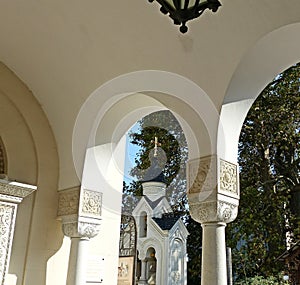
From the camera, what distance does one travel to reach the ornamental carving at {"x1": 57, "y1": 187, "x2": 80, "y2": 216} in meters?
3.97

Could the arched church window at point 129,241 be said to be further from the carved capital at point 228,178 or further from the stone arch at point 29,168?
the carved capital at point 228,178

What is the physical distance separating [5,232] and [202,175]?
201 centimetres

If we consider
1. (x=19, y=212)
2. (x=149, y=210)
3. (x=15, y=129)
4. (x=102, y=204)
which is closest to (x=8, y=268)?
(x=19, y=212)

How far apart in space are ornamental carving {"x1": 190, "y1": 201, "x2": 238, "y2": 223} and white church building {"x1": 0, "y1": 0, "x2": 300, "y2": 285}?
0.5 inches

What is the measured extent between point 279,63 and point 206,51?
1.94 feet

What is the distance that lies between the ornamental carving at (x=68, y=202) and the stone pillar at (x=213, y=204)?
143 centimetres

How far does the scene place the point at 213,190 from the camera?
2.91 m

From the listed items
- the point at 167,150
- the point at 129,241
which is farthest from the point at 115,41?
the point at 167,150

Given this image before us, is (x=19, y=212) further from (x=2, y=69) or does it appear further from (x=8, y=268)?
(x=2, y=69)

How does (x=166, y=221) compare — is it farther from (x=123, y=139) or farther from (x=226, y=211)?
(x=226, y=211)

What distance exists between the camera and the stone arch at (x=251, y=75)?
267 cm

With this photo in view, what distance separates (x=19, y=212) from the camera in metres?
3.88

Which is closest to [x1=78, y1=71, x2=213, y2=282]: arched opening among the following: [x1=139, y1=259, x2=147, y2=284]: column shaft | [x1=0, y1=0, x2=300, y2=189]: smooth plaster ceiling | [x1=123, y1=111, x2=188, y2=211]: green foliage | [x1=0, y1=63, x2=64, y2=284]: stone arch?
[x1=0, y1=0, x2=300, y2=189]: smooth plaster ceiling

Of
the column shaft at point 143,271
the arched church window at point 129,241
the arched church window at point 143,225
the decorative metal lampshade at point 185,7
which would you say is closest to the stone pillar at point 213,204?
the decorative metal lampshade at point 185,7
